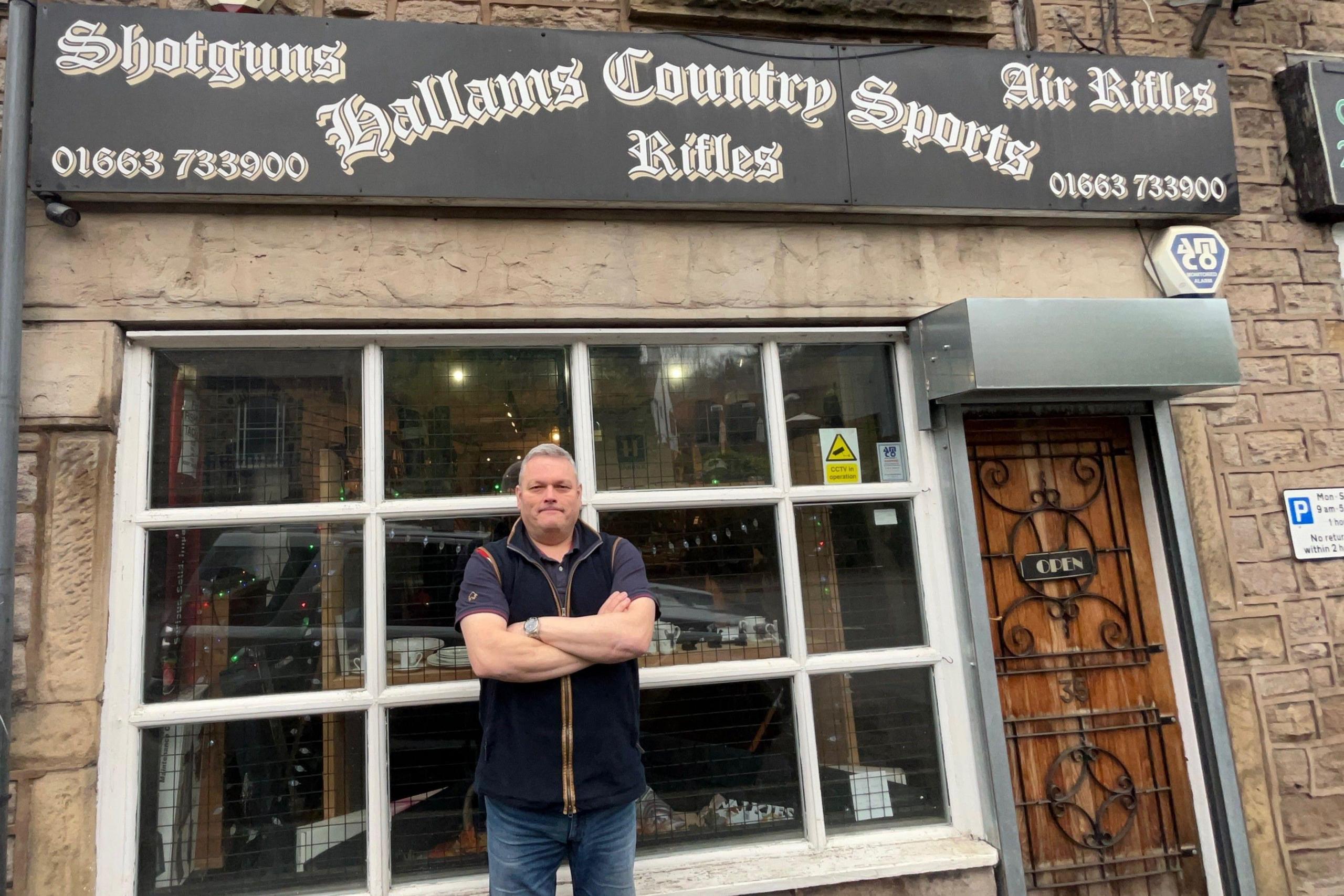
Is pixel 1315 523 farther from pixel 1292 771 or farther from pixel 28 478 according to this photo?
pixel 28 478

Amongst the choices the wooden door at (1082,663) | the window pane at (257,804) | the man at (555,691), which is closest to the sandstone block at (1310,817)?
the wooden door at (1082,663)

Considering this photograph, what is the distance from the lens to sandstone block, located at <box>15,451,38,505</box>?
2.63m

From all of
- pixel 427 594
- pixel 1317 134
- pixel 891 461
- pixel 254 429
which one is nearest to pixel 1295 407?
pixel 1317 134

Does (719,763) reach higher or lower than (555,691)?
lower

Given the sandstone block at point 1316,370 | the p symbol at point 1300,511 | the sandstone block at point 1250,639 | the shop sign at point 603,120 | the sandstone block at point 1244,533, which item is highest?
the shop sign at point 603,120

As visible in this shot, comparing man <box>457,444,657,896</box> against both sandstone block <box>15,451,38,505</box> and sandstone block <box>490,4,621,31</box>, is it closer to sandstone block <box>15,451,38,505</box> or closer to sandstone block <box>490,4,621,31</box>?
sandstone block <box>15,451,38,505</box>

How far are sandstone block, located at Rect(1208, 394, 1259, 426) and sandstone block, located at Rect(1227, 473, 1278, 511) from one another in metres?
0.23

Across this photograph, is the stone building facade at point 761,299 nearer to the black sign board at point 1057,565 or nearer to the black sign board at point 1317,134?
the black sign board at point 1317,134

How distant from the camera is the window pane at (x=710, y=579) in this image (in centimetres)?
307

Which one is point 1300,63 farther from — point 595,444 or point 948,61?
point 595,444

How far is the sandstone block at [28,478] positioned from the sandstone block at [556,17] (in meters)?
2.41

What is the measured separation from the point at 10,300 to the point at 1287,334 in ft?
17.0

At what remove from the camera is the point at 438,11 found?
317cm

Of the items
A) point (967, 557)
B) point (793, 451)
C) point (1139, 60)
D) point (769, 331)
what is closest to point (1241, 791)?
point (967, 557)
